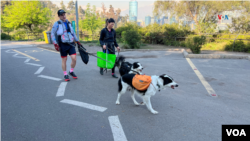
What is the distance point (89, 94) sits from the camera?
411cm

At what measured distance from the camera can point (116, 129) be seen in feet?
8.79

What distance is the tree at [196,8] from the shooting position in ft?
54.9

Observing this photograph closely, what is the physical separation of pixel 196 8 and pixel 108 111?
1954 cm

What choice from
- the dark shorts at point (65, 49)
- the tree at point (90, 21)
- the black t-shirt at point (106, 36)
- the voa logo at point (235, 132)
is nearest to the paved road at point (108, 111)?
the voa logo at point (235, 132)

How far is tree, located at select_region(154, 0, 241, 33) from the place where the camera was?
16.7 meters

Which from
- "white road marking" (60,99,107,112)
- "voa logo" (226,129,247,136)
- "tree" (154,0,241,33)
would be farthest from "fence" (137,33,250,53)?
"white road marking" (60,99,107,112)

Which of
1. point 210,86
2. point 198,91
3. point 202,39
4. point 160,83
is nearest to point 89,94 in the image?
point 160,83

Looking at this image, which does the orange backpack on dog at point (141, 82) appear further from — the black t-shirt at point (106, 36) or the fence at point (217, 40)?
the fence at point (217, 40)

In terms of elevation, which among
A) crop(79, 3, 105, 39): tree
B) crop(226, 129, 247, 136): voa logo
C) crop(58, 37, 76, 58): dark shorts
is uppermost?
crop(79, 3, 105, 39): tree

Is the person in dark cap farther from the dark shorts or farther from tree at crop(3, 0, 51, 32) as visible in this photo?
tree at crop(3, 0, 51, 32)

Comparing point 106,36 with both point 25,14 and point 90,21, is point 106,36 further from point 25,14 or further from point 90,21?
point 25,14

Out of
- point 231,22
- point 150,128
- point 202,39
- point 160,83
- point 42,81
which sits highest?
point 231,22

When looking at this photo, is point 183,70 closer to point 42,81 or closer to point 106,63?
point 106,63

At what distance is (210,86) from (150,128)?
3012mm
